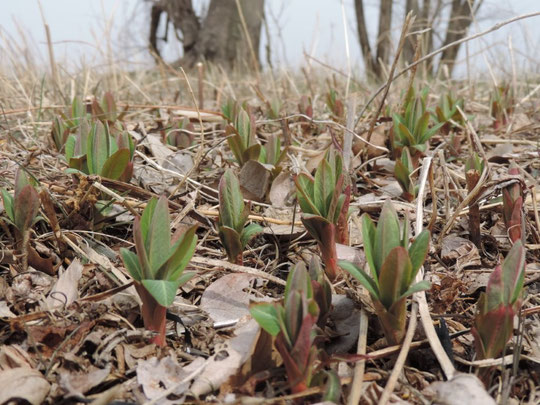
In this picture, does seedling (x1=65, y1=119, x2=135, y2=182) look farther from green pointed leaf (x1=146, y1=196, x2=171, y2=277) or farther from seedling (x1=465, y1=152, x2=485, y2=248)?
seedling (x1=465, y1=152, x2=485, y2=248)

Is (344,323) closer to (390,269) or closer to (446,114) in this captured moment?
(390,269)

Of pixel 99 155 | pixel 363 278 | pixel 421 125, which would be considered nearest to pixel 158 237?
pixel 363 278

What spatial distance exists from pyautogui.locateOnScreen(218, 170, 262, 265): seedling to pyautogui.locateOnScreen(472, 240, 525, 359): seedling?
0.51 meters

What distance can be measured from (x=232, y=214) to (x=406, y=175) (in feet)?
1.96

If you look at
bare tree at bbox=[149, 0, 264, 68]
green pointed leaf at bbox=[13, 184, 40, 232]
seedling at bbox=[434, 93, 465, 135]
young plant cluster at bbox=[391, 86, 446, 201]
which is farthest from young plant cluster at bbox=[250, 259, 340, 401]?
bare tree at bbox=[149, 0, 264, 68]

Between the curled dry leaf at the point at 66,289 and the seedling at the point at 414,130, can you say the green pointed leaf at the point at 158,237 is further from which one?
the seedling at the point at 414,130

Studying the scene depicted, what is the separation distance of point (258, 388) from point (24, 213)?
640 mm

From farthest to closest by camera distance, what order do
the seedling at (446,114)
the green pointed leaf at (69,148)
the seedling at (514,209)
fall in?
the seedling at (446,114) < the green pointed leaf at (69,148) < the seedling at (514,209)

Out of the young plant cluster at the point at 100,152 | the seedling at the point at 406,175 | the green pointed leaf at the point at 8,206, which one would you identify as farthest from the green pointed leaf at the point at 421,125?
the green pointed leaf at the point at 8,206

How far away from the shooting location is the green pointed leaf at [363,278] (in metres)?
0.84

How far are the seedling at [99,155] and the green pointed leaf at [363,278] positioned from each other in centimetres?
65

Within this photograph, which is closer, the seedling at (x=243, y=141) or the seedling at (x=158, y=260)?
the seedling at (x=158, y=260)

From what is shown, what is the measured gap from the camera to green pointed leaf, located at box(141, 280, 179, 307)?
82 cm

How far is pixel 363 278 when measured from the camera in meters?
0.85
